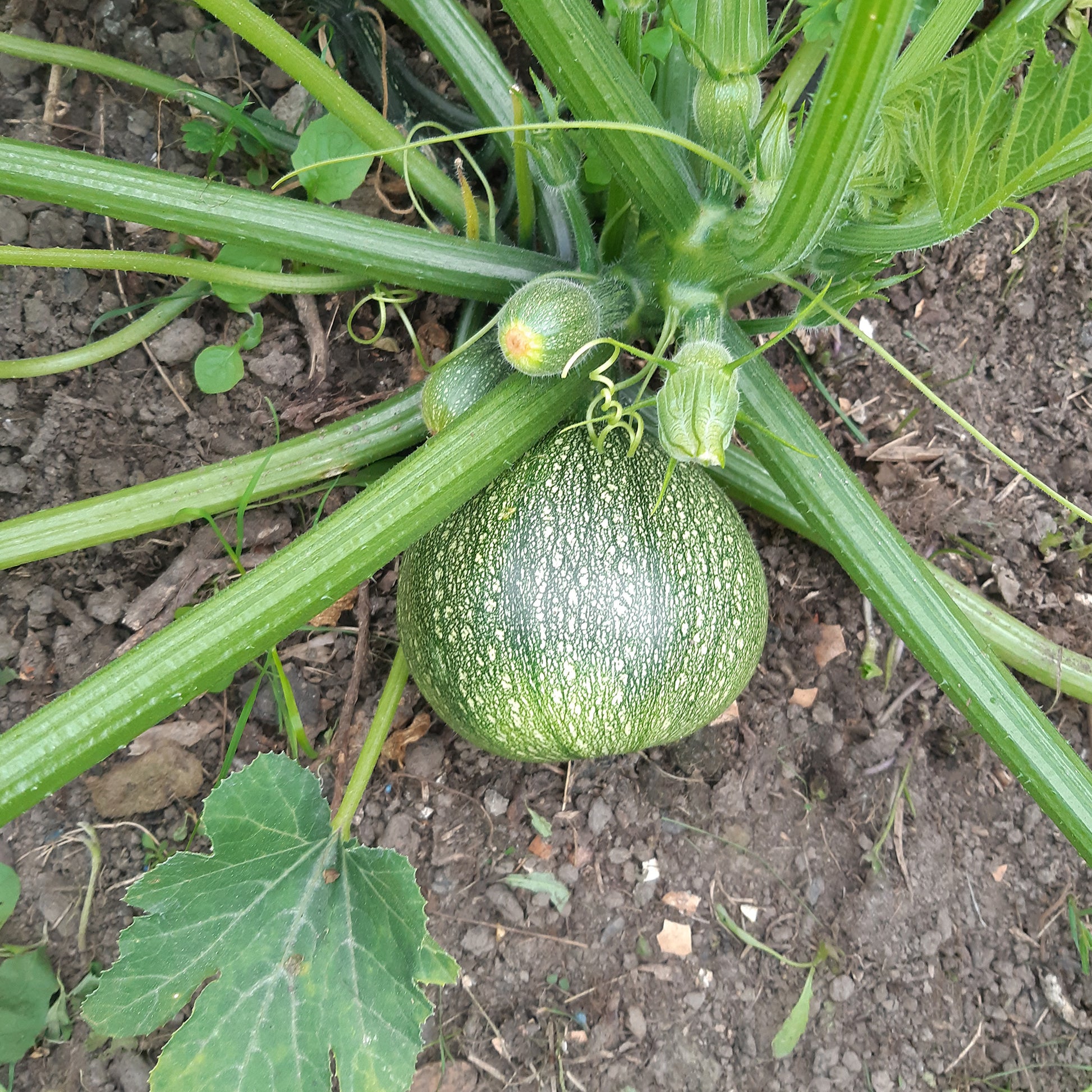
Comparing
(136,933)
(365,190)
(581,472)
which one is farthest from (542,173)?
(136,933)

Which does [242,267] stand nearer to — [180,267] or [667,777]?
[180,267]

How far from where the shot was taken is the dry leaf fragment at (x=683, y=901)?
2.07m

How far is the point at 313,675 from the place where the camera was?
2076mm

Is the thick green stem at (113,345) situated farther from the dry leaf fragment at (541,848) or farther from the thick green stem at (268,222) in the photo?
the dry leaf fragment at (541,848)

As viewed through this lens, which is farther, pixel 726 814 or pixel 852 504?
pixel 726 814

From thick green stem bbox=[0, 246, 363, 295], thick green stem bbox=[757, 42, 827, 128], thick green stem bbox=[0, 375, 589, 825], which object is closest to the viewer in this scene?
thick green stem bbox=[0, 375, 589, 825]

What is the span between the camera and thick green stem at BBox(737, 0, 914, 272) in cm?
86

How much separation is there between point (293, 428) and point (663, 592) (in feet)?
3.35

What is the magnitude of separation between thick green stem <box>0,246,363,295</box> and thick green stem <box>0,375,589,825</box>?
0.63m

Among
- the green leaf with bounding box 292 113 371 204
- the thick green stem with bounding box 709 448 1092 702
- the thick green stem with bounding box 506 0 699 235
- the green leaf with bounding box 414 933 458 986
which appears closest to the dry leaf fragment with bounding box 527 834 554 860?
the green leaf with bounding box 414 933 458 986

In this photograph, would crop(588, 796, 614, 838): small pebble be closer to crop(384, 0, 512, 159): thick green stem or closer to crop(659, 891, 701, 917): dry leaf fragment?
crop(659, 891, 701, 917): dry leaf fragment

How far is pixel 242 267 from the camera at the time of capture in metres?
1.87

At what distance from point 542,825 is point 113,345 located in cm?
151

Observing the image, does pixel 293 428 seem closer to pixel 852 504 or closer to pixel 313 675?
pixel 313 675
